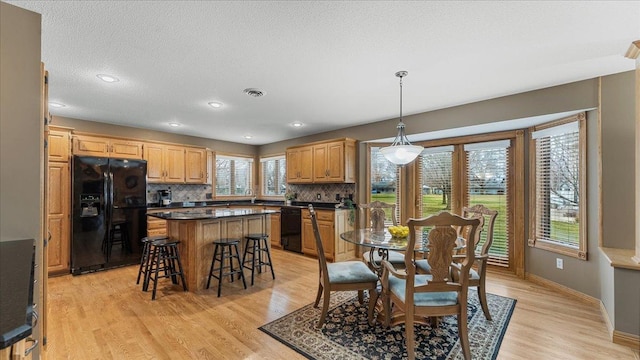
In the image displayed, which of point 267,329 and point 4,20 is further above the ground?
point 4,20

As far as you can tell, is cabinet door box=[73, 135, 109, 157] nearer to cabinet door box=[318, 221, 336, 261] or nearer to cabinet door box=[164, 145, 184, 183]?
cabinet door box=[164, 145, 184, 183]

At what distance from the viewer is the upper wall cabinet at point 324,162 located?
4984mm

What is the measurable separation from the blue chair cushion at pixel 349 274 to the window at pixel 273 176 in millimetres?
4117

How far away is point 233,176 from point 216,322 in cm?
469

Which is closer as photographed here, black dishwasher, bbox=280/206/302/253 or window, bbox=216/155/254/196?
black dishwasher, bbox=280/206/302/253

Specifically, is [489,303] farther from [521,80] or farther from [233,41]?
[233,41]

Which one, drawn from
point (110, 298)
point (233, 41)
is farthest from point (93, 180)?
point (233, 41)

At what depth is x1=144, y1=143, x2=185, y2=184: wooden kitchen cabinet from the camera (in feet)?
16.7

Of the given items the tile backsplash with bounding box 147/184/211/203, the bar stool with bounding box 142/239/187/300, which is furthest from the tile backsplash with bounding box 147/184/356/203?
the bar stool with bounding box 142/239/187/300

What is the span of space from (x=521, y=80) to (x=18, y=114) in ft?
13.8

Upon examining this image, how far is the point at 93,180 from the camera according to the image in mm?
4211

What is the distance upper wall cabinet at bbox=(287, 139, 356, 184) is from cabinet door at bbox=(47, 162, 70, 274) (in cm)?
368

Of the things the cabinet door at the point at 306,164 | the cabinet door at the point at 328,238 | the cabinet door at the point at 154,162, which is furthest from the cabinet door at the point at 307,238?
the cabinet door at the point at 154,162

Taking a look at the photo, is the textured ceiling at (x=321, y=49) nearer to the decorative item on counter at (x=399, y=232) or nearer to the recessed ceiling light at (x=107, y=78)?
the recessed ceiling light at (x=107, y=78)
